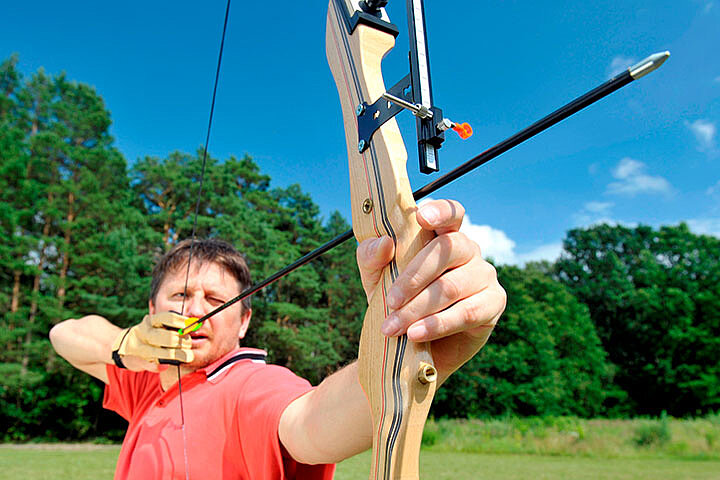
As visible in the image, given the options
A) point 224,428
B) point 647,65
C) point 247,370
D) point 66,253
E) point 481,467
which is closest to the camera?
point 647,65

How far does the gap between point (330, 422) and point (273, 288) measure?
56.3 ft

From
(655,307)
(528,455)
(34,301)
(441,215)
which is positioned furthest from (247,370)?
(655,307)

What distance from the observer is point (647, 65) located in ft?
1.42

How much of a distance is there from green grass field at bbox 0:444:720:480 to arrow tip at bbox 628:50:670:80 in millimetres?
8337

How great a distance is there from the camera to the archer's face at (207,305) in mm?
1442

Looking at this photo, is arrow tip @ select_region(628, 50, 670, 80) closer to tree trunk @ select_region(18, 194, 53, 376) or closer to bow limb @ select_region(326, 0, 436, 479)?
bow limb @ select_region(326, 0, 436, 479)

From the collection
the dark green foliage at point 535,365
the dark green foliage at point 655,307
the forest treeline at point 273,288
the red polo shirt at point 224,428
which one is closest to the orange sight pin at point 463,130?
the red polo shirt at point 224,428

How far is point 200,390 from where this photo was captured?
4.44 feet

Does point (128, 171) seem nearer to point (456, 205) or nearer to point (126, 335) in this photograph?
point (126, 335)

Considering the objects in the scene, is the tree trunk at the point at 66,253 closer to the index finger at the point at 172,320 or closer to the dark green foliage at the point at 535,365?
the dark green foliage at the point at 535,365

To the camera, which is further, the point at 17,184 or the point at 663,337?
the point at 663,337

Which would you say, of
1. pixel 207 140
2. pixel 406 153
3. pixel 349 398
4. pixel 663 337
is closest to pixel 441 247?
pixel 406 153

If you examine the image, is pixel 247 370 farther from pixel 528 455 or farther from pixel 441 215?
pixel 528 455

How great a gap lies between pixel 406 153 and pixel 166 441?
106 cm
